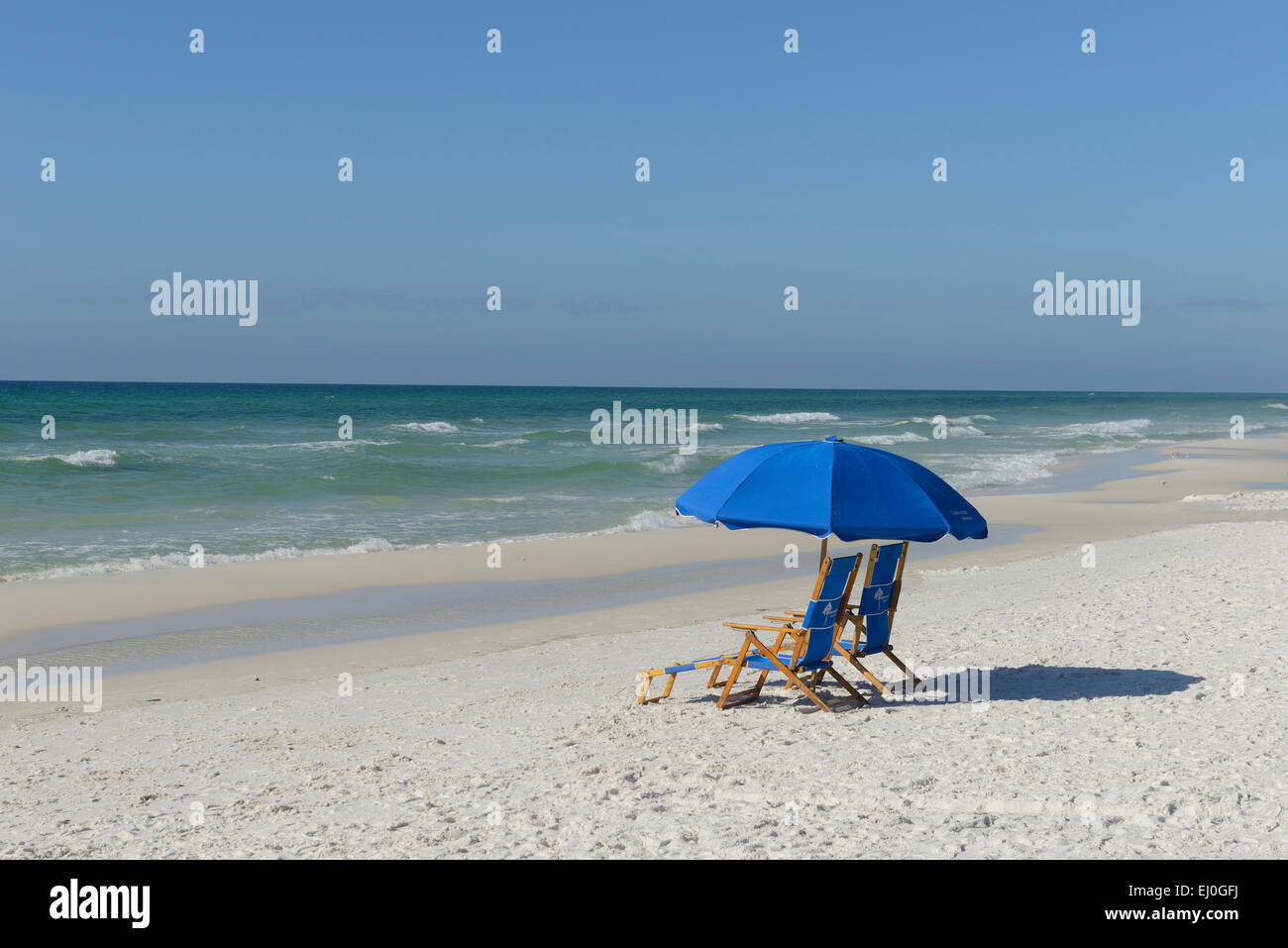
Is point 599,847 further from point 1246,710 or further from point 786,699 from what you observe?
point 1246,710

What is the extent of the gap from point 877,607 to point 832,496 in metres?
1.21

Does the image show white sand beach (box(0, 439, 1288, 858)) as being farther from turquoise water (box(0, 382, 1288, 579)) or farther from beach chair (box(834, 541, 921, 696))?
turquoise water (box(0, 382, 1288, 579))

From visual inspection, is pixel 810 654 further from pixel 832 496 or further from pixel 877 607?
pixel 832 496

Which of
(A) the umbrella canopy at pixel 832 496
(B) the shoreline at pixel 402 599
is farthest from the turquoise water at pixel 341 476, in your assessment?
(A) the umbrella canopy at pixel 832 496

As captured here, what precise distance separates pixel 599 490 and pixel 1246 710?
1927cm

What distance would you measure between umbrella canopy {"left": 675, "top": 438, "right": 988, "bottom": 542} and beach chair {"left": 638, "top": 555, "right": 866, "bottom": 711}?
0.48 m

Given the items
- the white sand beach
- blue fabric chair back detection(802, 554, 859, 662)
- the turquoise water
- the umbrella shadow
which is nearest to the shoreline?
the white sand beach

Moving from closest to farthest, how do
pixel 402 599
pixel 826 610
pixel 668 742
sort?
pixel 668 742 → pixel 826 610 → pixel 402 599

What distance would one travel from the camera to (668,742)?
6230 millimetres

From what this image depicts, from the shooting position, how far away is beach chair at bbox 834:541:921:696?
7.04 metres

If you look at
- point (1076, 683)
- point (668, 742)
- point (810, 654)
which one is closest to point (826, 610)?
point (810, 654)

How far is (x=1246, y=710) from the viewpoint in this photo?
6395 millimetres
